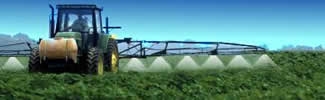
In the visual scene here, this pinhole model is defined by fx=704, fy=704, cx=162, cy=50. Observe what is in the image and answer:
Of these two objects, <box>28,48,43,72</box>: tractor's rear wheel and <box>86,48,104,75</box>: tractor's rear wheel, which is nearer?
<box>86,48,104,75</box>: tractor's rear wheel

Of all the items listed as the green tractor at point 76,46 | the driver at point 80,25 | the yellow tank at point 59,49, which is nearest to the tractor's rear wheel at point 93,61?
the green tractor at point 76,46

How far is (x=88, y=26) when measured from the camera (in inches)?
846

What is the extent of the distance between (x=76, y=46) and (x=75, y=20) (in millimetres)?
1645

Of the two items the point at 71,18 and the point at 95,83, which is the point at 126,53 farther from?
the point at 95,83

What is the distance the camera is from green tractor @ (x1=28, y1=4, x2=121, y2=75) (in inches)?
780

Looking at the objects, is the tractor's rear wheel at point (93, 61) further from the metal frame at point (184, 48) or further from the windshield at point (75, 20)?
the metal frame at point (184, 48)

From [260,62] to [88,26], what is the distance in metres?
8.35

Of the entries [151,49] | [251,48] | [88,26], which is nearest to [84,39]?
[88,26]

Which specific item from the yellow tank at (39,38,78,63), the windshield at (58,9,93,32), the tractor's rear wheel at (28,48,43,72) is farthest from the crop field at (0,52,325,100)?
the windshield at (58,9,93,32)

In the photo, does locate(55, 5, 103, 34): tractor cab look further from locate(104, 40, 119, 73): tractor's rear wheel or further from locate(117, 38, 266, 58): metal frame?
locate(117, 38, 266, 58): metal frame

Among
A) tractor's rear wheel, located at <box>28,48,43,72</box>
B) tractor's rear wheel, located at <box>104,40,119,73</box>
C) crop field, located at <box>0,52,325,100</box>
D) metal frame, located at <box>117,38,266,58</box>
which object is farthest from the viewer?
metal frame, located at <box>117,38,266,58</box>

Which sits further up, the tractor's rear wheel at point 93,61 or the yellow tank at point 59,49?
the yellow tank at point 59,49

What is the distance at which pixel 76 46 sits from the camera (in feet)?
65.9

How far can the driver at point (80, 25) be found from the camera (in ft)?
69.9
